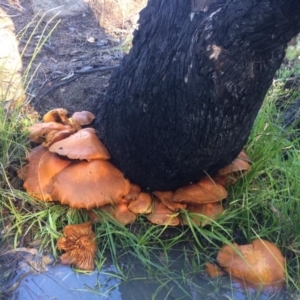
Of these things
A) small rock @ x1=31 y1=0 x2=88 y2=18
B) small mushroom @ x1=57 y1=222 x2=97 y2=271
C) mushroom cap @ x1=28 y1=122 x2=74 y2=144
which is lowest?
small mushroom @ x1=57 y1=222 x2=97 y2=271

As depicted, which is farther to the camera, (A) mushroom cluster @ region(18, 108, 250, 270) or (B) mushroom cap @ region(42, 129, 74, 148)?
(B) mushroom cap @ region(42, 129, 74, 148)

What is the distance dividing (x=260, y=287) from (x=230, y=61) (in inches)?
41.9

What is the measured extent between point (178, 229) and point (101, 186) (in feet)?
1.49

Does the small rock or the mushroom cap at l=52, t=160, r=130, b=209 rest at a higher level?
the small rock

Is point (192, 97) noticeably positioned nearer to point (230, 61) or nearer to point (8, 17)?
point (230, 61)

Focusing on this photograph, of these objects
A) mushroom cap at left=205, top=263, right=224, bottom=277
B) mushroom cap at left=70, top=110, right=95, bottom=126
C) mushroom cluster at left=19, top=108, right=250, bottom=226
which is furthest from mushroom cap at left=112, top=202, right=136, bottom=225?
mushroom cap at left=70, top=110, right=95, bottom=126

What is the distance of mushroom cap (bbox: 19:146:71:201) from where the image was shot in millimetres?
2760

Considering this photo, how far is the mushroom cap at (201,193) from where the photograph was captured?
106 inches

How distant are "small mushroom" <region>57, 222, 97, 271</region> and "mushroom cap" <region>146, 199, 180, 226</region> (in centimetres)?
31

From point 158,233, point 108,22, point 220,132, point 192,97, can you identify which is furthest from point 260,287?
point 108,22

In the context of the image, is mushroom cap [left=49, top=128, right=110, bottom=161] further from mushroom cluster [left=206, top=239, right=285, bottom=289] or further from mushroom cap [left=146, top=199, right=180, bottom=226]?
mushroom cluster [left=206, top=239, right=285, bottom=289]

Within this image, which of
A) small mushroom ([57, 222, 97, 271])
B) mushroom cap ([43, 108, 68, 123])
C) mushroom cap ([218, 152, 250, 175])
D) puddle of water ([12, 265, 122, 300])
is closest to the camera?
puddle of water ([12, 265, 122, 300])

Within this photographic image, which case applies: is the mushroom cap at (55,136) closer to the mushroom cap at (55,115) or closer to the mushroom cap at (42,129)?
the mushroom cap at (42,129)

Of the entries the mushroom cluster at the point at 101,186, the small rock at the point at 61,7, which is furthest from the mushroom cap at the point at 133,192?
the small rock at the point at 61,7
